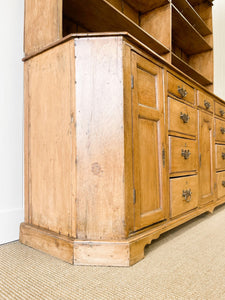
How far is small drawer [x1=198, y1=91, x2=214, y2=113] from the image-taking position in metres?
1.84

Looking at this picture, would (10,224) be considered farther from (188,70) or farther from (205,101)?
(188,70)

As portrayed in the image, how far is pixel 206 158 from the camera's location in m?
1.89

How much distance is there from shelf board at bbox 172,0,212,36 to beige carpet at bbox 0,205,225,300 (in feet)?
6.11

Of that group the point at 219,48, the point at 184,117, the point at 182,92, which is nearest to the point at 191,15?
the point at 182,92

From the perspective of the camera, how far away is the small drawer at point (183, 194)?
1.40 meters

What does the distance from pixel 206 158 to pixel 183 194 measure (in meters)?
0.52

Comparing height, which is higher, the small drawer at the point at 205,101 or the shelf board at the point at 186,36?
the shelf board at the point at 186,36

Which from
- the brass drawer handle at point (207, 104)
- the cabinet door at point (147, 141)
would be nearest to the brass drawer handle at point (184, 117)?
the cabinet door at point (147, 141)

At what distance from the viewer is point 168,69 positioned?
1.44 m

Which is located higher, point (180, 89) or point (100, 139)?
point (180, 89)

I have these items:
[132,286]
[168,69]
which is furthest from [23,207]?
[168,69]

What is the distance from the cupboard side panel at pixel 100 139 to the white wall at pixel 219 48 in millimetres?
2762

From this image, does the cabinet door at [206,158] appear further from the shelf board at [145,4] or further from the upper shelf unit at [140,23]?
the shelf board at [145,4]

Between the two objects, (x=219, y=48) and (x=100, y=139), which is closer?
(x=100, y=139)
